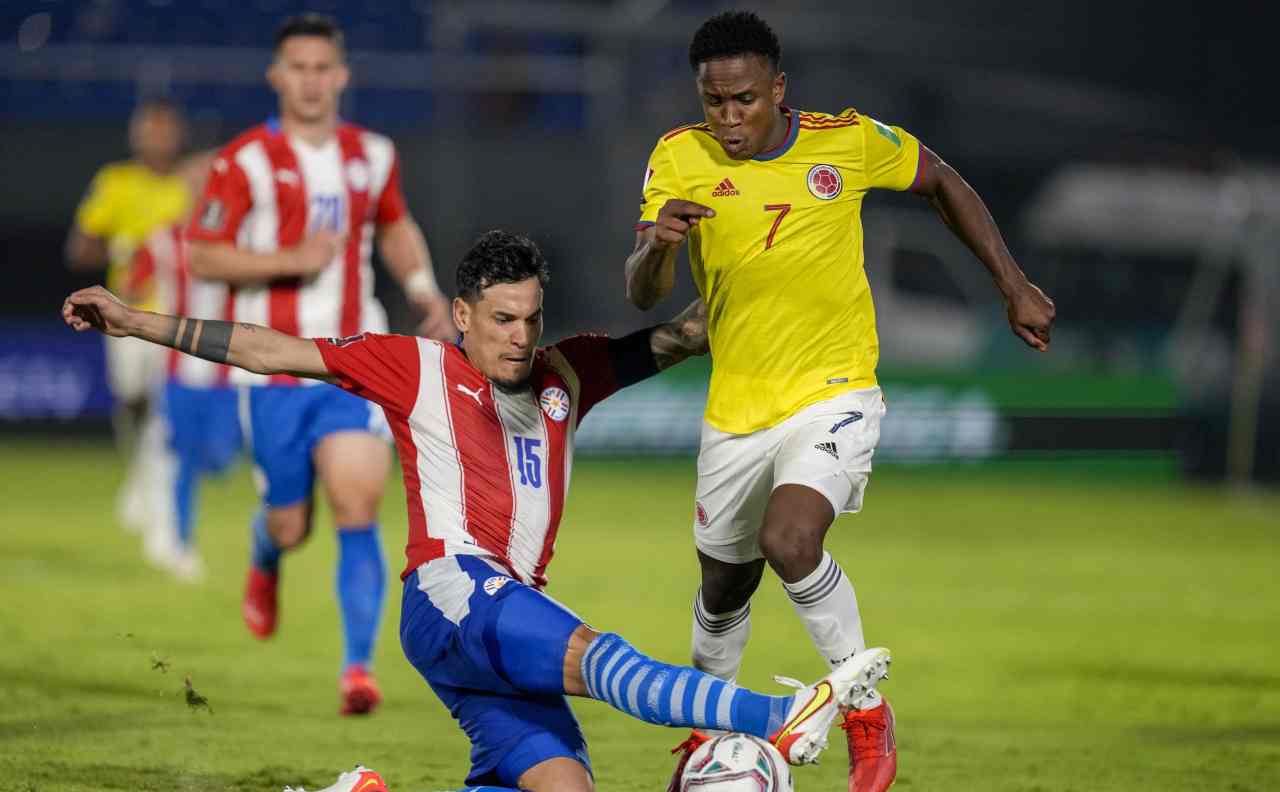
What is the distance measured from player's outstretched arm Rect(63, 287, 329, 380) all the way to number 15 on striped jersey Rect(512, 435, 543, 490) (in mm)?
577

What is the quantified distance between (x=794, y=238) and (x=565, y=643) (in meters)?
1.56

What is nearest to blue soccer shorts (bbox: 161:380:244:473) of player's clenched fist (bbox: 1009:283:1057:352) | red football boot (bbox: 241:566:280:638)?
red football boot (bbox: 241:566:280:638)

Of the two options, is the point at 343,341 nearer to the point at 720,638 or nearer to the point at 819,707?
the point at 720,638

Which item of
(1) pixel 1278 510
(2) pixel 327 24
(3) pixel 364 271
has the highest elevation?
(2) pixel 327 24

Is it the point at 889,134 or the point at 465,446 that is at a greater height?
the point at 889,134

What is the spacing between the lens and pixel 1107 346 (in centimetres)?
1716

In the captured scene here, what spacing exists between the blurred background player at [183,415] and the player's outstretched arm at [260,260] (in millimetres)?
99

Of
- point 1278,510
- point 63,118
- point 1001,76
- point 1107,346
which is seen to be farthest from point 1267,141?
point 63,118

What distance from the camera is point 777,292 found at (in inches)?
209

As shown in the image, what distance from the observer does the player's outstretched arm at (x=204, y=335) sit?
4688mm

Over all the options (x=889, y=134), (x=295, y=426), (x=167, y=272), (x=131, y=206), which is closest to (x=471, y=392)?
(x=889, y=134)

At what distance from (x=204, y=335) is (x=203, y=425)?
4.72 meters

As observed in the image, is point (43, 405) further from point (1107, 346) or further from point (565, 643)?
point (565, 643)

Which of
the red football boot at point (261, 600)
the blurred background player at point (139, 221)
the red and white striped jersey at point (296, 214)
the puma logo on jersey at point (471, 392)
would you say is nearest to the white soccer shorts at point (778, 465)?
the puma logo on jersey at point (471, 392)
